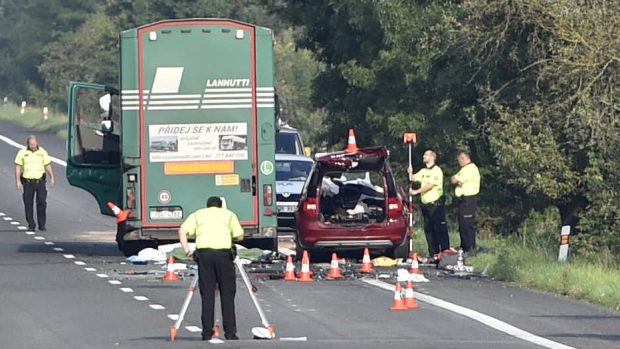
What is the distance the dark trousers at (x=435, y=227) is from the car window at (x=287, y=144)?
913 centimetres

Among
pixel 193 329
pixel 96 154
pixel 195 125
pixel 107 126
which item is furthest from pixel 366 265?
pixel 193 329

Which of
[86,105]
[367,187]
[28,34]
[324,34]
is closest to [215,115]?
[367,187]

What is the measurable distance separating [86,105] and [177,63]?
35.5 meters

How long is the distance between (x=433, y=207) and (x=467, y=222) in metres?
0.78

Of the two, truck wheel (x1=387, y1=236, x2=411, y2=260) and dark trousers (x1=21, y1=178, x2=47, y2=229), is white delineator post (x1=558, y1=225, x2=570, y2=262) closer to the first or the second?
truck wheel (x1=387, y1=236, x2=411, y2=260)

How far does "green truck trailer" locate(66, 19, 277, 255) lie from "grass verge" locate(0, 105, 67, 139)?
34083 mm

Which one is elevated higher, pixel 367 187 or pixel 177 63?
pixel 177 63

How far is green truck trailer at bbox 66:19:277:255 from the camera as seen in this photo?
2370cm

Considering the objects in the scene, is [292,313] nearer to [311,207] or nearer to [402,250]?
[311,207]

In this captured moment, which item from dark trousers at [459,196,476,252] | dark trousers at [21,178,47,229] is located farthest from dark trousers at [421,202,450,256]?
dark trousers at [21,178,47,229]

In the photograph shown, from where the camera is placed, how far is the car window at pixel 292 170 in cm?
3065

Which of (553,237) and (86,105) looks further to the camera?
(86,105)

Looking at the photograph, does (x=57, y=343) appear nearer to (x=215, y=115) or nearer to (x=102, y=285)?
(x=102, y=285)

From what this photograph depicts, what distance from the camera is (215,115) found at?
78.6 feet
